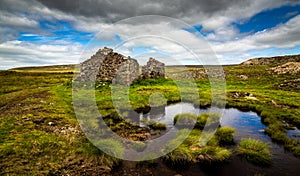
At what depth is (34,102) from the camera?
789 inches

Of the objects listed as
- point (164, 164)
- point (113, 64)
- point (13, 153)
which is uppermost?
point (113, 64)

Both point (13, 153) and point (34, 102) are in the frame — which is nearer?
point (13, 153)

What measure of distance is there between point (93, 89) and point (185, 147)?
20.4 m

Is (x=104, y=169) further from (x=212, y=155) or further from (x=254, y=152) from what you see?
(x=254, y=152)

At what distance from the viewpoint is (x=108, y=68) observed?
34375 millimetres

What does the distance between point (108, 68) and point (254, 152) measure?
2659 cm

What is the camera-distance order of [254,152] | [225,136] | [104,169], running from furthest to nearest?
1. [225,136]
2. [254,152]
3. [104,169]

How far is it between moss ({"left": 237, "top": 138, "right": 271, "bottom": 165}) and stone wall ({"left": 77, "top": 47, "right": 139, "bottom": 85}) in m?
23.3

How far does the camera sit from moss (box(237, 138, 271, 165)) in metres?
11.5

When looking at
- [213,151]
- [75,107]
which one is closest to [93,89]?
[75,107]

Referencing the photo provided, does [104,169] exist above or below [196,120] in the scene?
below

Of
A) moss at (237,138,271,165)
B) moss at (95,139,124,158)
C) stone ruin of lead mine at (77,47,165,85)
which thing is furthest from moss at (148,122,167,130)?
stone ruin of lead mine at (77,47,165,85)

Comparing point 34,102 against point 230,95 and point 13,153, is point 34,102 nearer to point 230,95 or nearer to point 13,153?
point 13,153

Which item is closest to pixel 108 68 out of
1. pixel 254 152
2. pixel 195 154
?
pixel 195 154
